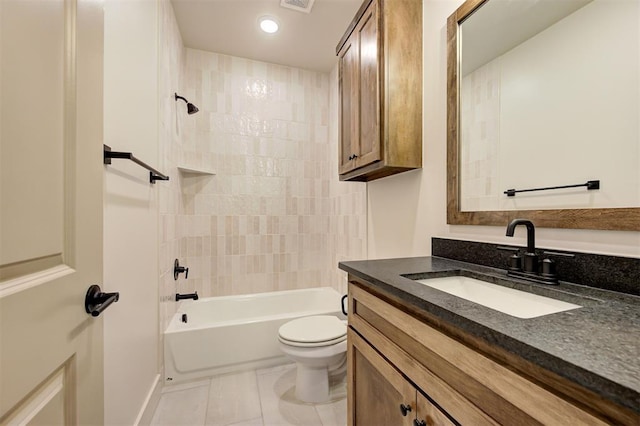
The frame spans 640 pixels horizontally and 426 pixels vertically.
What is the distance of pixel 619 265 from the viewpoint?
0.72 meters

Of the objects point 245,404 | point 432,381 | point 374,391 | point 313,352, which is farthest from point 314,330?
point 432,381

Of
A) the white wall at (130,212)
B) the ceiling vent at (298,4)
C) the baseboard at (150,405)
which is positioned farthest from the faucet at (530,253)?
the ceiling vent at (298,4)

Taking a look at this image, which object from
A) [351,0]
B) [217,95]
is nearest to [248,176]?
[217,95]

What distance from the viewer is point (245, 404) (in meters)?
1.67

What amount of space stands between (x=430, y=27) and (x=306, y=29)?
3.82ft

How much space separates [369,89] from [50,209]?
138 centimetres

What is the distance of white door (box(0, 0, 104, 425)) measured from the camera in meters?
0.41

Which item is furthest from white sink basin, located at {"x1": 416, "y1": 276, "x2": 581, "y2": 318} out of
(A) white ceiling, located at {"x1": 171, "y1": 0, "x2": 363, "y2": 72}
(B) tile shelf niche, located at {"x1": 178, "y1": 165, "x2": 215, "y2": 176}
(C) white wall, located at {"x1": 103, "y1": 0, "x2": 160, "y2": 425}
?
(B) tile shelf niche, located at {"x1": 178, "y1": 165, "x2": 215, "y2": 176}

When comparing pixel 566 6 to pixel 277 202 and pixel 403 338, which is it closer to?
pixel 403 338

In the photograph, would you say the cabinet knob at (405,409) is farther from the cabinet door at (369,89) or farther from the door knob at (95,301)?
the cabinet door at (369,89)

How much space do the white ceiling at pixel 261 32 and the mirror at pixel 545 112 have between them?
115 centimetres

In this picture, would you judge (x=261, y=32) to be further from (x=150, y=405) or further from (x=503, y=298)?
(x=150, y=405)

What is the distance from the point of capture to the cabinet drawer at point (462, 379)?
0.42m

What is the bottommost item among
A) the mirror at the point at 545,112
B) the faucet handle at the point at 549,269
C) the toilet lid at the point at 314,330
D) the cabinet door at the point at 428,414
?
the toilet lid at the point at 314,330
